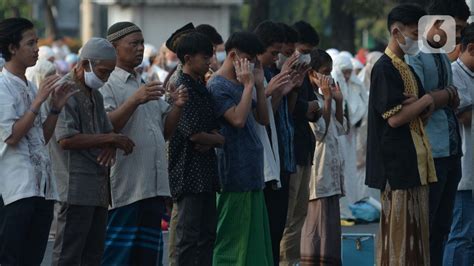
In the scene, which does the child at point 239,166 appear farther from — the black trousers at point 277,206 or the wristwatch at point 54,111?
the wristwatch at point 54,111

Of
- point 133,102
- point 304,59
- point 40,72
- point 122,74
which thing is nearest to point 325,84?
point 304,59

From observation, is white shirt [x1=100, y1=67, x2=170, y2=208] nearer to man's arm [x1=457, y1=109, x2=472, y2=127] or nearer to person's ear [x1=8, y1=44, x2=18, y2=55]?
person's ear [x1=8, y1=44, x2=18, y2=55]

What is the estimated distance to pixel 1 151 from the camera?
8.33m

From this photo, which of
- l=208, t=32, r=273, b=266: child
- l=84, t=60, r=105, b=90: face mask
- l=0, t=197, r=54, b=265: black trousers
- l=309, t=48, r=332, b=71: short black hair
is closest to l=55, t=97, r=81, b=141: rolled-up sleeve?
l=84, t=60, r=105, b=90: face mask

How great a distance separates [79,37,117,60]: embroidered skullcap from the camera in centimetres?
870

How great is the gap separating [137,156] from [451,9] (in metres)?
2.64

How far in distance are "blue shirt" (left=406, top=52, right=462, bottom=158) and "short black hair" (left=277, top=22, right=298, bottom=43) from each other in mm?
1196

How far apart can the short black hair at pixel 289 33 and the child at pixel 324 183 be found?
673mm

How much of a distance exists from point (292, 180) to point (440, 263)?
55.0 inches

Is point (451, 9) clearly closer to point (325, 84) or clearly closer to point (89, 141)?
point (325, 84)

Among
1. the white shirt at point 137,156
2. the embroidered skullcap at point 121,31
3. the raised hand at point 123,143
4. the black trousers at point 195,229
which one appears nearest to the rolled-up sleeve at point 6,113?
the raised hand at point 123,143

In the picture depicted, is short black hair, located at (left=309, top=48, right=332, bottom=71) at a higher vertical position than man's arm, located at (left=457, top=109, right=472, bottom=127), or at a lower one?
higher

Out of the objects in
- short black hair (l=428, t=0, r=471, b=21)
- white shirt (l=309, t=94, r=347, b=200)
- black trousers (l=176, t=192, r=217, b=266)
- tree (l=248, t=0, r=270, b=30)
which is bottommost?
black trousers (l=176, t=192, r=217, b=266)

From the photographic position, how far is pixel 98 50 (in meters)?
8.70
